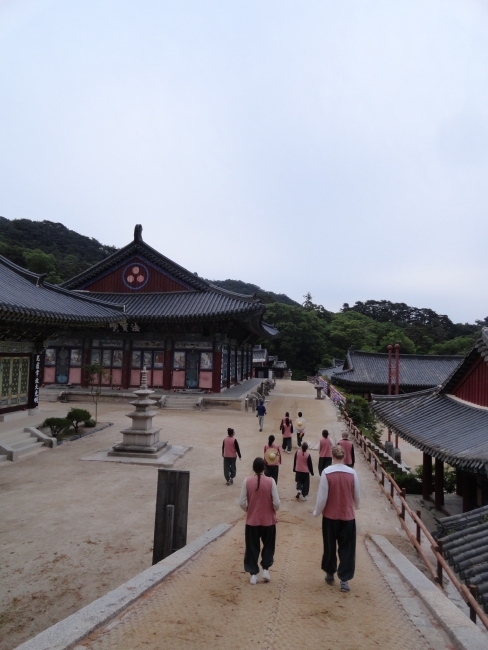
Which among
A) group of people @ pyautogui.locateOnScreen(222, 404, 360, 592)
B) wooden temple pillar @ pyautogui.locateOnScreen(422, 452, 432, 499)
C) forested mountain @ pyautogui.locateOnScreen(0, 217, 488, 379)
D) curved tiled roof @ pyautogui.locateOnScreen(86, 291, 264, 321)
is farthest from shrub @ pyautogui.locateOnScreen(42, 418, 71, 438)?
forested mountain @ pyautogui.locateOnScreen(0, 217, 488, 379)

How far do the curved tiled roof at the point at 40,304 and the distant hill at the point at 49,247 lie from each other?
59.9 metres

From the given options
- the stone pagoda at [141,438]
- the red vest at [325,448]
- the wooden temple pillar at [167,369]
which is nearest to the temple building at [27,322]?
the stone pagoda at [141,438]

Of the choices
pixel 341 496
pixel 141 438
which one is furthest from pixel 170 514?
pixel 141 438

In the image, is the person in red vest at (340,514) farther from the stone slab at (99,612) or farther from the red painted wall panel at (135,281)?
the red painted wall panel at (135,281)

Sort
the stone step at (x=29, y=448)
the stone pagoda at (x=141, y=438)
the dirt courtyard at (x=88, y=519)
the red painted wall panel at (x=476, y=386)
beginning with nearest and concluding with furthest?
the dirt courtyard at (x=88, y=519)
the red painted wall panel at (x=476, y=386)
the stone pagoda at (x=141, y=438)
the stone step at (x=29, y=448)

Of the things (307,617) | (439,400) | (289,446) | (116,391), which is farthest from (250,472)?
(116,391)

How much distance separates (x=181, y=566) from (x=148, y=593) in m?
0.92

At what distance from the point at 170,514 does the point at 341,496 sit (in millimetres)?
2818

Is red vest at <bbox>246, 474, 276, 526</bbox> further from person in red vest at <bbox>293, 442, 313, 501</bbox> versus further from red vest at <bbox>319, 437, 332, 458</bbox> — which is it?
red vest at <bbox>319, 437, 332, 458</bbox>

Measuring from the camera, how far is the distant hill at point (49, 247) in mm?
80312

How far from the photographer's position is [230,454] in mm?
10750

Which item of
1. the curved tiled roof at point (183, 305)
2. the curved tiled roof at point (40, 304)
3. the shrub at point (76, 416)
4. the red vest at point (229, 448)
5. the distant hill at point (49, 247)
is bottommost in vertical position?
the shrub at point (76, 416)

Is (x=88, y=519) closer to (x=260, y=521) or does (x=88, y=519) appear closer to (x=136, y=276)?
(x=260, y=521)

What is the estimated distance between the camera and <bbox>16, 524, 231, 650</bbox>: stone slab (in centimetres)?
362
